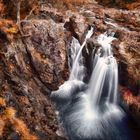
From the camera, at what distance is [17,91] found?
1275cm

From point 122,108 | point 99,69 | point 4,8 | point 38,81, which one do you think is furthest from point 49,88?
point 4,8

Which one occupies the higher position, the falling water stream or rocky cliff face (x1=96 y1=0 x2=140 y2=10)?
rocky cliff face (x1=96 y1=0 x2=140 y2=10)

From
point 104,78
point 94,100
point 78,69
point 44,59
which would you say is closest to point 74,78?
point 78,69

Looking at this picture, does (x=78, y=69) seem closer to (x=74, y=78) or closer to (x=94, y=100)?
(x=74, y=78)

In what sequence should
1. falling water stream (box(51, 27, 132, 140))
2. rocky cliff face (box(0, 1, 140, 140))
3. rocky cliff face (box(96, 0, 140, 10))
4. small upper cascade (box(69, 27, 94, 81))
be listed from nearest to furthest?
1. rocky cliff face (box(0, 1, 140, 140))
2. falling water stream (box(51, 27, 132, 140))
3. small upper cascade (box(69, 27, 94, 81))
4. rocky cliff face (box(96, 0, 140, 10))

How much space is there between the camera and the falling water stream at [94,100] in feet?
45.6

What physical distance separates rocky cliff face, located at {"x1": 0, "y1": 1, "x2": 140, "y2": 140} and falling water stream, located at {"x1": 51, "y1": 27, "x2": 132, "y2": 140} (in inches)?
23.2

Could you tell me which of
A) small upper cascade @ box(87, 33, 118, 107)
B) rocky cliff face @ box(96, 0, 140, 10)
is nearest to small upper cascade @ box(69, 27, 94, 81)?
small upper cascade @ box(87, 33, 118, 107)

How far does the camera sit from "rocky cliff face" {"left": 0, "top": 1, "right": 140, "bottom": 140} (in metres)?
12.1

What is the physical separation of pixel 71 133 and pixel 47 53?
569 cm

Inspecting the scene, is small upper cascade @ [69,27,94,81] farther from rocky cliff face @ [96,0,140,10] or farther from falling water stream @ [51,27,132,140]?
rocky cliff face @ [96,0,140,10]

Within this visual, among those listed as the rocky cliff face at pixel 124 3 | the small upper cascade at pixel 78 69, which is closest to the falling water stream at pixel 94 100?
the small upper cascade at pixel 78 69

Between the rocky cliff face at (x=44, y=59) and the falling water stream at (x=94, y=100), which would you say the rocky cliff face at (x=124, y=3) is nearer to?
the rocky cliff face at (x=44, y=59)

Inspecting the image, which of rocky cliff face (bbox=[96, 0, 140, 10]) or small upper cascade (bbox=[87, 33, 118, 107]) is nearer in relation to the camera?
small upper cascade (bbox=[87, 33, 118, 107])
